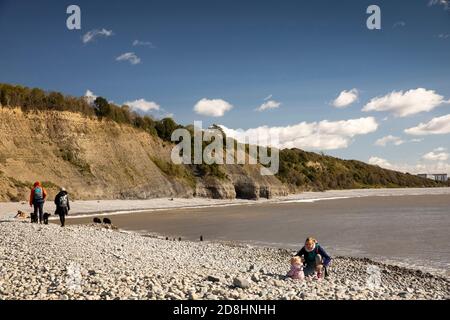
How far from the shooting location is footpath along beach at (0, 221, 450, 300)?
7867 millimetres

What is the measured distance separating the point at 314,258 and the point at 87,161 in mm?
37688

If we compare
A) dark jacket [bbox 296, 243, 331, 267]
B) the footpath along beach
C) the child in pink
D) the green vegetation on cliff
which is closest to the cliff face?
the green vegetation on cliff

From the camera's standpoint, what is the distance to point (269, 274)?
35.8 feet

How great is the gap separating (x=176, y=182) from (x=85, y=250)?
37.9 m

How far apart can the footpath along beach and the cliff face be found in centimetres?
2304

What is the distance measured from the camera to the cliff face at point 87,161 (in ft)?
129

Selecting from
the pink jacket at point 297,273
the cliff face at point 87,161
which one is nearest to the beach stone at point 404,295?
the pink jacket at point 297,273

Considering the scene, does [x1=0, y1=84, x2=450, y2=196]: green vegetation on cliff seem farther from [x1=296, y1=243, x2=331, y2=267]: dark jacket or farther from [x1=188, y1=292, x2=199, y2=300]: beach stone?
[x1=188, y1=292, x2=199, y2=300]: beach stone

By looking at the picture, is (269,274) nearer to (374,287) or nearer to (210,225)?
(374,287)

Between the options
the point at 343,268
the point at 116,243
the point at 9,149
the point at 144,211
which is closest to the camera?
the point at 343,268

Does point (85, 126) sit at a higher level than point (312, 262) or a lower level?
higher

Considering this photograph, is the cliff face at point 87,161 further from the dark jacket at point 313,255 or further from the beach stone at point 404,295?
the beach stone at point 404,295
